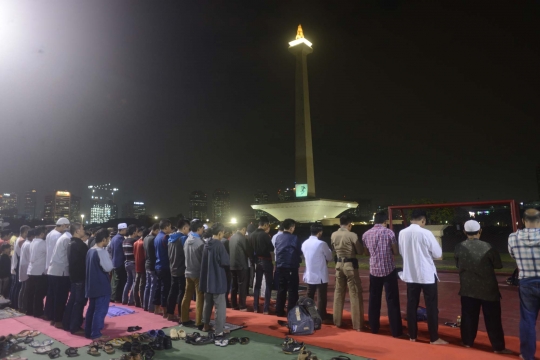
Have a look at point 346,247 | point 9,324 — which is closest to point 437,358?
point 346,247

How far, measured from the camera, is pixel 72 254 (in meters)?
6.28

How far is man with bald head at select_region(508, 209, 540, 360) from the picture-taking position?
416 centimetres

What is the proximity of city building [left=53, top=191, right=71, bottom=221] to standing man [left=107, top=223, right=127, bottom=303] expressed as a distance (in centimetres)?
14855

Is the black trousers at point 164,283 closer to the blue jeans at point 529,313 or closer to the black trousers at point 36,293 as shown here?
the black trousers at point 36,293

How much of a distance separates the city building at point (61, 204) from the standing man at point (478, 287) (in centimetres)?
15553

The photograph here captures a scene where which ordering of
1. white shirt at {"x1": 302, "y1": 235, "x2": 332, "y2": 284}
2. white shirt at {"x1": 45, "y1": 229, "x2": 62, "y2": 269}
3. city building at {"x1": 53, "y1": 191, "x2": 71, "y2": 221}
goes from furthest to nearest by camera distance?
city building at {"x1": 53, "y1": 191, "x2": 71, "y2": 221}, white shirt at {"x1": 45, "y1": 229, "x2": 62, "y2": 269}, white shirt at {"x1": 302, "y1": 235, "x2": 332, "y2": 284}

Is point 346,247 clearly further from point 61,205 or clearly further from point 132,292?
point 61,205

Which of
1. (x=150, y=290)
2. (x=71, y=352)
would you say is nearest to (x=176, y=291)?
(x=150, y=290)

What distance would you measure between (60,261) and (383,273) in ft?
18.8

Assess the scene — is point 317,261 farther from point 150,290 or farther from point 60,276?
point 60,276

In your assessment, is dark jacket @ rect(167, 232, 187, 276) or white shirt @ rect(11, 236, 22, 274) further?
white shirt @ rect(11, 236, 22, 274)

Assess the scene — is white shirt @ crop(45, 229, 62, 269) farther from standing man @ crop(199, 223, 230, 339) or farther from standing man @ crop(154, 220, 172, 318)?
standing man @ crop(199, 223, 230, 339)

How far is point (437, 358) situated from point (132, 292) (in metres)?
6.65

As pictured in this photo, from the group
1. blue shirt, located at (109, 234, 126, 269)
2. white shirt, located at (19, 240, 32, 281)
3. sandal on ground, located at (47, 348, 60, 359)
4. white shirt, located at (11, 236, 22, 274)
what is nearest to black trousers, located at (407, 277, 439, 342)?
sandal on ground, located at (47, 348, 60, 359)
